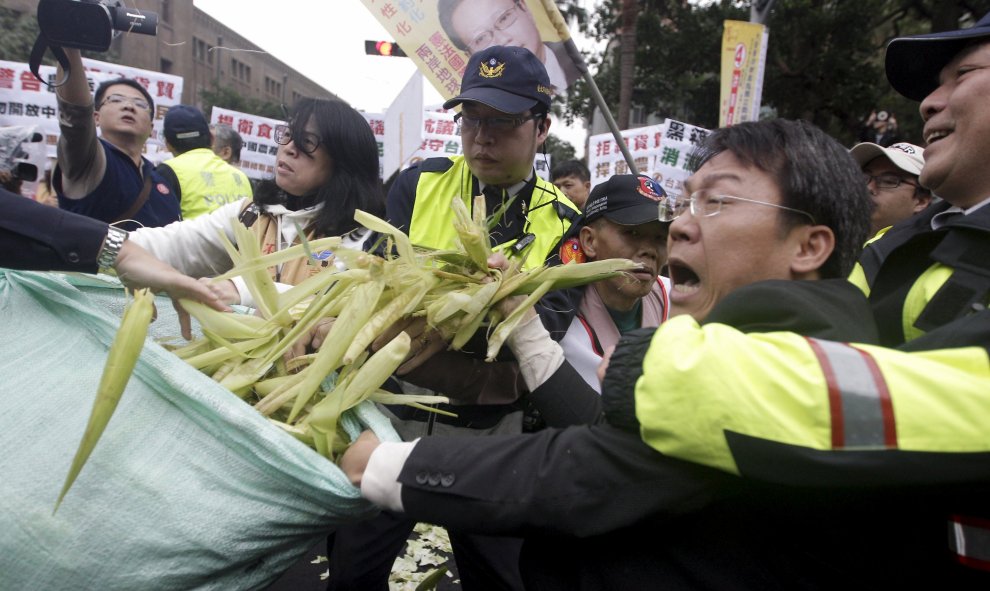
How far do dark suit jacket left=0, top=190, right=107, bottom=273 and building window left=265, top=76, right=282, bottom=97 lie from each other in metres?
51.8

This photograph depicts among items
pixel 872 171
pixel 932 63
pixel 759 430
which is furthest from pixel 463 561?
pixel 872 171

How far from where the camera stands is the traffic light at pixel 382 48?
297 inches

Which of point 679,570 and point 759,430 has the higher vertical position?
point 759,430

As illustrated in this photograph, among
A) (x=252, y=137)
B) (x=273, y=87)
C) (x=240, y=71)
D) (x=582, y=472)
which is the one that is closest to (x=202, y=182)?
(x=582, y=472)

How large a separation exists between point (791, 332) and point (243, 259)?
1214 millimetres

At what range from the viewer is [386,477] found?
1234mm

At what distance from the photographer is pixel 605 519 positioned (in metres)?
1.13

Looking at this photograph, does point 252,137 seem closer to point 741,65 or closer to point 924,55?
point 741,65

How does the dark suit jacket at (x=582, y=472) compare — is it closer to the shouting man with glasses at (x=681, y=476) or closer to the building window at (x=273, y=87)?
the shouting man with glasses at (x=681, y=476)

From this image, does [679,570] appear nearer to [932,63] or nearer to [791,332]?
[791,332]

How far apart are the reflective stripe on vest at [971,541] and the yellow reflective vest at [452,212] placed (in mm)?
1433

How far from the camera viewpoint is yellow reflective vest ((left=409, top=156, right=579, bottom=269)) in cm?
237

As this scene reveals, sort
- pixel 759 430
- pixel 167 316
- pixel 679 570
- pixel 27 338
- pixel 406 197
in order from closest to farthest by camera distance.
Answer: pixel 759 430 → pixel 679 570 → pixel 27 338 → pixel 167 316 → pixel 406 197

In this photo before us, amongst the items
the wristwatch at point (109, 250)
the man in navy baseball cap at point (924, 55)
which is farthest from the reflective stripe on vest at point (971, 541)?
the wristwatch at point (109, 250)
